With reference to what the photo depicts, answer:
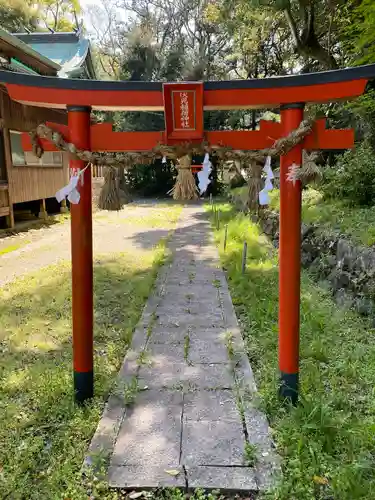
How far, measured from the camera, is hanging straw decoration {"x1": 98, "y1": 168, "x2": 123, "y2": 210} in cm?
457

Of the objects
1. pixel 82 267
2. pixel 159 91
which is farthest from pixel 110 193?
pixel 159 91

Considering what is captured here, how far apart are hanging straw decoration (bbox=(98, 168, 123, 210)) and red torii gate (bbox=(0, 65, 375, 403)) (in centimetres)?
111

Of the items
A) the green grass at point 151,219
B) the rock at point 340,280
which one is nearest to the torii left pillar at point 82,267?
the rock at point 340,280

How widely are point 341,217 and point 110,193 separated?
15.6ft

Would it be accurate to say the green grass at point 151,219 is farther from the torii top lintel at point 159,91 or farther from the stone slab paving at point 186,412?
the torii top lintel at point 159,91

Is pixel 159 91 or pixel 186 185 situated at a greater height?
pixel 159 91

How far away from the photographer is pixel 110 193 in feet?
15.1

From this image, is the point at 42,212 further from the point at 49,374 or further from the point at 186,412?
the point at 186,412

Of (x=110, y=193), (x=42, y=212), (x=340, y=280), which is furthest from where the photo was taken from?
(x=42, y=212)

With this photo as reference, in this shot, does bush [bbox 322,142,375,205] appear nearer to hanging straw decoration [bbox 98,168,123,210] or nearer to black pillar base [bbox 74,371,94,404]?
hanging straw decoration [bbox 98,168,123,210]

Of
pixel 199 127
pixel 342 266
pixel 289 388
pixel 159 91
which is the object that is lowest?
pixel 289 388

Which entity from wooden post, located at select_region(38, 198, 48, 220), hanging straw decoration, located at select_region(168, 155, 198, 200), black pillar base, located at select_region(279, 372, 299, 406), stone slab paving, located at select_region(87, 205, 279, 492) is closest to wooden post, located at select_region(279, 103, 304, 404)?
black pillar base, located at select_region(279, 372, 299, 406)

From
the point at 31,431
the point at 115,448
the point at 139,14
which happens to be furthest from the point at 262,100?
the point at 139,14

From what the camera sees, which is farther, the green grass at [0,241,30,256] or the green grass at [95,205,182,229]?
the green grass at [95,205,182,229]
